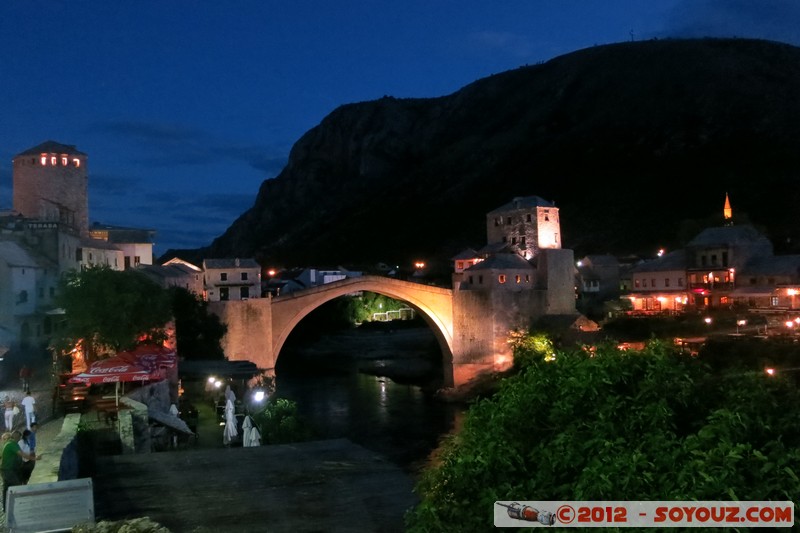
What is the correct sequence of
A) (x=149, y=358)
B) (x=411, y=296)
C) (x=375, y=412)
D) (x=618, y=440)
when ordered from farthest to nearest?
1. (x=411, y=296)
2. (x=375, y=412)
3. (x=149, y=358)
4. (x=618, y=440)

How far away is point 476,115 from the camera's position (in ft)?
555

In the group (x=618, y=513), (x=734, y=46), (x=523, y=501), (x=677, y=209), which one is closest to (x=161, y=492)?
(x=523, y=501)

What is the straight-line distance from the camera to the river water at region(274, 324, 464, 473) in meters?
32.1

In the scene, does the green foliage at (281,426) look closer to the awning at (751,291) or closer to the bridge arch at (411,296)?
the bridge arch at (411,296)

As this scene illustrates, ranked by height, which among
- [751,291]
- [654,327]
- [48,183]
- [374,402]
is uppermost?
[48,183]

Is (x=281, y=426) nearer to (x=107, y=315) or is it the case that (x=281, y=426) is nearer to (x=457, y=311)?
(x=107, y=315)

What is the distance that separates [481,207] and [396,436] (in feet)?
284

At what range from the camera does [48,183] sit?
133 feet

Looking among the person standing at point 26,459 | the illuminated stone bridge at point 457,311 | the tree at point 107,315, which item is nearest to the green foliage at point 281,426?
the tree at point 107,315

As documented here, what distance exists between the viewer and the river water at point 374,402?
32125 millimetres

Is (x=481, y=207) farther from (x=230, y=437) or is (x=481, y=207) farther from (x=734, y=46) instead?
(x=230, y=437)

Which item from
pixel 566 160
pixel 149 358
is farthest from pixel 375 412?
pixel 566 160

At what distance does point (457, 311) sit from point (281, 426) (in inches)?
1052

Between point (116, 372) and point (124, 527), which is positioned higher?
point (116, 372)
